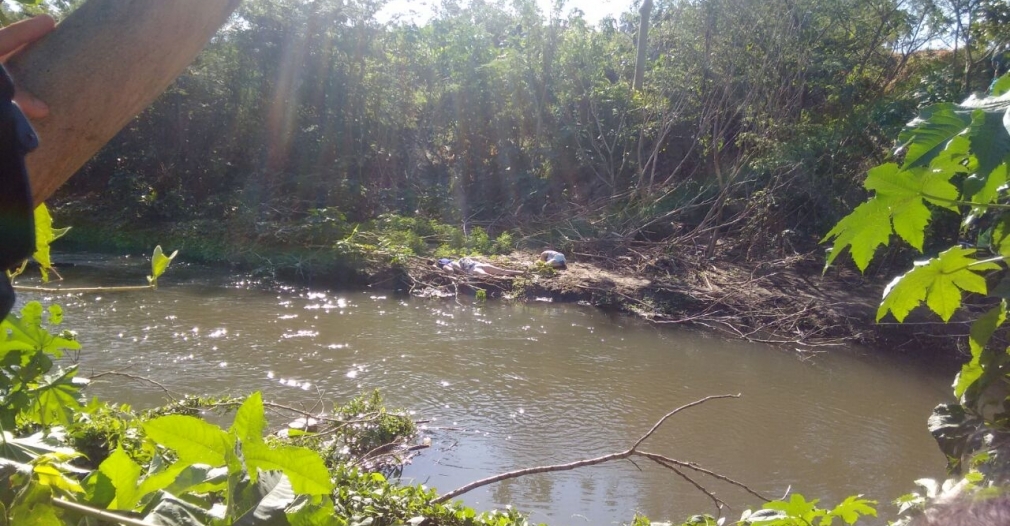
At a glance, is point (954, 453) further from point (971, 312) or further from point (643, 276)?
point (643, 276)

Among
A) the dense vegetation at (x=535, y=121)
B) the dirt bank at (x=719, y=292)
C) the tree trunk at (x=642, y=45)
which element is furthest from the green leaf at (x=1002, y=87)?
the tree trunk at (x=642, y=45)

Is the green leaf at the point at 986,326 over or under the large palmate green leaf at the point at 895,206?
under

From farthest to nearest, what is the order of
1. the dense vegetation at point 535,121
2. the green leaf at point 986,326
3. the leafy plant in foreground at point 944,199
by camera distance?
the dense vegetation at point 535,121
the green leaf at point 986,326
the leafy plant in foreground at point 944,199

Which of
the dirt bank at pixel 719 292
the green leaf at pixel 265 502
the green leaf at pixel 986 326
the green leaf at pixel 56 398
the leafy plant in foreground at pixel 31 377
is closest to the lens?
the green leaf at pixel 265 502

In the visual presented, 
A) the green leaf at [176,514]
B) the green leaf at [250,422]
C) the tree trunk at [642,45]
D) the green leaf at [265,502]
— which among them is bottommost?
the green leaf at [176,514]

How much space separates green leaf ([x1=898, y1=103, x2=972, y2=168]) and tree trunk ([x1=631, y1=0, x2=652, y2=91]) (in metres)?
12.6

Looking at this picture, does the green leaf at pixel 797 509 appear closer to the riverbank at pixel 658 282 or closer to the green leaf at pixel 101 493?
the green leaf at pixel 101 493

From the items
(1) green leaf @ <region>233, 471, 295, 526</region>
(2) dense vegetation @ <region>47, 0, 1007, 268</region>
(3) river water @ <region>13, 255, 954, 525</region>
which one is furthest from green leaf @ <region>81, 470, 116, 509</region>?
(2) dense vegetation @ <region>47, 0, 1007, 268</region>

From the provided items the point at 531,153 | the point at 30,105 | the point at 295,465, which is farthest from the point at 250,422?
the point at 531,153

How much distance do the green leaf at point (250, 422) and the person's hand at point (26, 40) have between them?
471mm

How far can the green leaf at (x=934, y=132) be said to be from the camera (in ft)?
4.09

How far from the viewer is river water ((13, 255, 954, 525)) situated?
4832 millimetres

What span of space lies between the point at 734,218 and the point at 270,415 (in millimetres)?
8133

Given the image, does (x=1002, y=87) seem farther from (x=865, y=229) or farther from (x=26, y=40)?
(x=26, y=40)
